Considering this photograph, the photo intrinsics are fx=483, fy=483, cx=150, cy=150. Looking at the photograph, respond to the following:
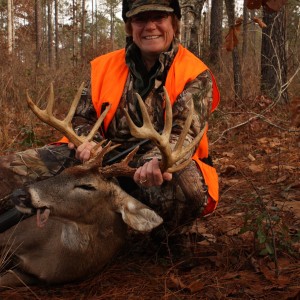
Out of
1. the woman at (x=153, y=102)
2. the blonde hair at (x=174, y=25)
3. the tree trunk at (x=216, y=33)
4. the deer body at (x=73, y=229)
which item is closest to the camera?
the deer body at (x=73, y=229)

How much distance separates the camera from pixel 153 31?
357 centimetres

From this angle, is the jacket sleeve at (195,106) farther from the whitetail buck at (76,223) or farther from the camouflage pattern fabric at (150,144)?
the whitetail buck at (76,223)

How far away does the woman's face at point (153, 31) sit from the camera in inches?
140

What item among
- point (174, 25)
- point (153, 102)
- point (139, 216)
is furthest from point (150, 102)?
point (139, 216)

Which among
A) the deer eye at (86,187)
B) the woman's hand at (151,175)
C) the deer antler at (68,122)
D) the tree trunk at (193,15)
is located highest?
the tree trunk at (193,15)

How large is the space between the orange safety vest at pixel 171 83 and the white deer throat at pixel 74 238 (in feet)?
2.83

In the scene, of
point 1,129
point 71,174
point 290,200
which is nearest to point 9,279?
point 71,174

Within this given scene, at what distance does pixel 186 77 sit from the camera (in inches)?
136

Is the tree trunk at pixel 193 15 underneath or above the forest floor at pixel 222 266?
above

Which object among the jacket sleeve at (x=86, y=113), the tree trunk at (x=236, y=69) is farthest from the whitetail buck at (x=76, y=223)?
the tree trunk at (x=236, y=69)

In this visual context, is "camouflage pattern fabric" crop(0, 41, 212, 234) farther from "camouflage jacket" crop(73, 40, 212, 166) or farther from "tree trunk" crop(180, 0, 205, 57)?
"tree trunk" crop(180, 0, 205, 57)

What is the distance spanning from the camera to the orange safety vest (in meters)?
3.40

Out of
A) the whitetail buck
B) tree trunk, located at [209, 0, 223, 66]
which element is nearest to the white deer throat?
the whitetail buck

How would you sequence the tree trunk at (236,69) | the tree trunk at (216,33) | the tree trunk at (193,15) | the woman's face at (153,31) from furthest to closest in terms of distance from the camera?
the tree trunk at (216,33)
the tree trunk at (236,69)
the tree trunk at (193,15)
the woman's face at (153,31)
